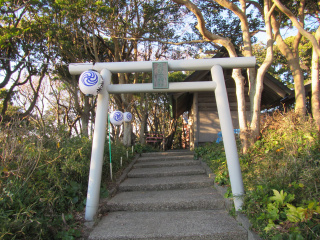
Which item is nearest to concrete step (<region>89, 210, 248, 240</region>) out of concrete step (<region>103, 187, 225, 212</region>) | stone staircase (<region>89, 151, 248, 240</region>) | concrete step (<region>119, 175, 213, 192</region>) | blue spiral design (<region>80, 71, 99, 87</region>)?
stone staircase (<region>89, 151, 248, 240</region>)

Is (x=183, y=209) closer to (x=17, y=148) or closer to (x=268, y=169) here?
(x=268, y=169)

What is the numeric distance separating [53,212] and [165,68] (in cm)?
276

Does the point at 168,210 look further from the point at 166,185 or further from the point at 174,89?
the point at 174,89

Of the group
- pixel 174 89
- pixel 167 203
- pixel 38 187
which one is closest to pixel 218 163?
pixel 167 203

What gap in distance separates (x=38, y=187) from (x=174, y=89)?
2594 mm

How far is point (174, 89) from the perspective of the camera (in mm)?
3967

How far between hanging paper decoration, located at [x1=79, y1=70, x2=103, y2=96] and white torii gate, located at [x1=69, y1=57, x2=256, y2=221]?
193 mm

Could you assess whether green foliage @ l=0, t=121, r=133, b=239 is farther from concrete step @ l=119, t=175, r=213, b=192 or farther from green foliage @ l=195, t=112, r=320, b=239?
green foliage @ l=195, t=112, r=320, b=239

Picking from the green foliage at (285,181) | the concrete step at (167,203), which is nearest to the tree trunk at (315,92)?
the green foliage at (285,181)

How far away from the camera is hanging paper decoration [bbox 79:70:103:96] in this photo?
11.8 ft

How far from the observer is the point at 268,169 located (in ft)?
12.3

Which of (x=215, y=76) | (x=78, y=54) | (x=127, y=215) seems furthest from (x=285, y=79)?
(x=127, y=215)

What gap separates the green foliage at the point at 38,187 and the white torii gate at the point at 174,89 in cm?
45

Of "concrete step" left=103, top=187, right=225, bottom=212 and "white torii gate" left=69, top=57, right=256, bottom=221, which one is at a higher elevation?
"white torii gate" left=69, top=57, right=256, bottom=221
